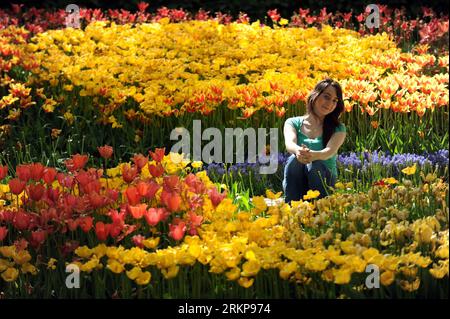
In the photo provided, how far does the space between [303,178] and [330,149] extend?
0.25m

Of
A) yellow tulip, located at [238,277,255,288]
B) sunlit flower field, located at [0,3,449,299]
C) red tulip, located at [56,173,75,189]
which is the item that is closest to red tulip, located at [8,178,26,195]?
sunlit flower field, located at [0,3,449,299]

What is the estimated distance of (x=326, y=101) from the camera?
5.12 metres

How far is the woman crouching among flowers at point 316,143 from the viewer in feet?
16.4

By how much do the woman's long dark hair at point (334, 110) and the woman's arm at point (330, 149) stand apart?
0.07m

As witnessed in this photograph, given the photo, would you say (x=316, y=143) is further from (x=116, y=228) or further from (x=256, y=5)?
(x=256, y=5)

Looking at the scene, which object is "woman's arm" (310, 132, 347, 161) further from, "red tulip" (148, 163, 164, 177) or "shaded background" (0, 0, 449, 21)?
"shaded background" (0, 0, 449, 21)

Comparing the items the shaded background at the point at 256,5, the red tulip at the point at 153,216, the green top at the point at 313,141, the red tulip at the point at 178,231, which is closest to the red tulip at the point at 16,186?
the red tulip at the point at 153,216

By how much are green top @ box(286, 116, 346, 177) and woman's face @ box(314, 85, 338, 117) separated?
131 mm

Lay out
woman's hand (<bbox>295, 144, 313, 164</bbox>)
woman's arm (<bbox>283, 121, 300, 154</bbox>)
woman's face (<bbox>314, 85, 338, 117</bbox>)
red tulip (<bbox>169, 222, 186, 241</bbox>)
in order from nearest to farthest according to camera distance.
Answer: red tulip (<bbox>169, 222, 186, 241</bbox>) → woman's hand (<bbox>295, 144, 313, 164</bbox>) → woman's arm (<bbox>283, 121, 300, 154</bbox>) → woman's face (<bbox>314, 85, 338, 117</bbox>)

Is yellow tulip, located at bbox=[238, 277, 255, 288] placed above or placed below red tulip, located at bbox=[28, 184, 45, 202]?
below

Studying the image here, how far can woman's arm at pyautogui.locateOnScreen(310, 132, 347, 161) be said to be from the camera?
4.88 m

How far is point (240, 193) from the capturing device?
17.5 feet

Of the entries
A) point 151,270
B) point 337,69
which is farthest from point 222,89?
point 151,270
